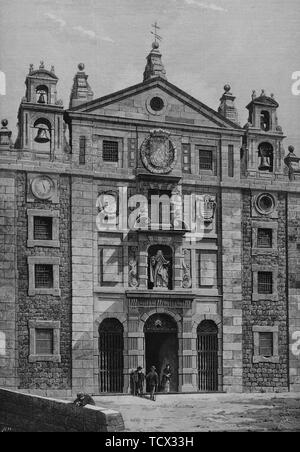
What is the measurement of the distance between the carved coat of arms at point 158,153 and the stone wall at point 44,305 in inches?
96.5

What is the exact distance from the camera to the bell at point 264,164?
24344 mm

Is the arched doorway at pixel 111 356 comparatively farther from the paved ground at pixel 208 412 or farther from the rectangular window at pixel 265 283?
the rectangular window at pixel 265 283

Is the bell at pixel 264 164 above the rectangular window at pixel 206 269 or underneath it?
above

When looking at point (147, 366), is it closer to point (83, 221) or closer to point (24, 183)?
point (83, 221)

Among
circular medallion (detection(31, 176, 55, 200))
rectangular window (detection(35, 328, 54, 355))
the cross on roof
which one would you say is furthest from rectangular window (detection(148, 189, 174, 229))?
the cross on roof

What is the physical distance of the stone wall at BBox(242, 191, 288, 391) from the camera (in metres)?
23.5

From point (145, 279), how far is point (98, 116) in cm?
466

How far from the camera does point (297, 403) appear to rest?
21906 millimetres

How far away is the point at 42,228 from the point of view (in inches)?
877

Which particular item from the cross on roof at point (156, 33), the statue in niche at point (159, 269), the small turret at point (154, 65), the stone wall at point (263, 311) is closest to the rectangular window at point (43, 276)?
the statue in niche at point (159, 269)

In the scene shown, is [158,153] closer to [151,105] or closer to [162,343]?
[151,105]
